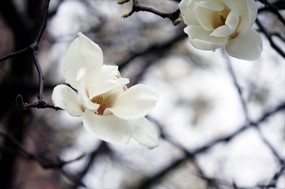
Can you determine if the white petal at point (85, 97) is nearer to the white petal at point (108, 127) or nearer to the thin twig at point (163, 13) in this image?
the white petal at point (108, 127)

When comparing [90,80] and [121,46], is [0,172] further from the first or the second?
[90,80]

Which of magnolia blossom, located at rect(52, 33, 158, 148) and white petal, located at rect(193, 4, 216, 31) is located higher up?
white petal, located at rect(193, 4, 216, 31)

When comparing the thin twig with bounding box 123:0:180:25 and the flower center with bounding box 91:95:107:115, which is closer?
the flower center with bounding box 91:95:107:115

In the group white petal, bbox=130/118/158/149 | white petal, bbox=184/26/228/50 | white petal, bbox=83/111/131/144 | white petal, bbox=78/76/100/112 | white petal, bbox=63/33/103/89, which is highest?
white petal, bbox=184/26/228/50

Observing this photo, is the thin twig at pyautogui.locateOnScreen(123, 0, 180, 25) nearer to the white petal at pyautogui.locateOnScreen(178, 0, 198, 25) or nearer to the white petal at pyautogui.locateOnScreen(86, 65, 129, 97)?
the white petal at pyautogui.locateOnScreen(178, 0, 198, 25)

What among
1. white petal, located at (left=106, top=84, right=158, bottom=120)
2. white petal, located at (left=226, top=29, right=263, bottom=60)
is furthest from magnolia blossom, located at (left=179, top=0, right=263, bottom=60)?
white petal, located at (left=106, top=84, right=158, bottom=120)

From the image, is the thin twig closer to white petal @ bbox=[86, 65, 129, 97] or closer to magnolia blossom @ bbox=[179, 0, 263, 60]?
magnolia blossom @ bbox=[179, 0, 263, 60]
